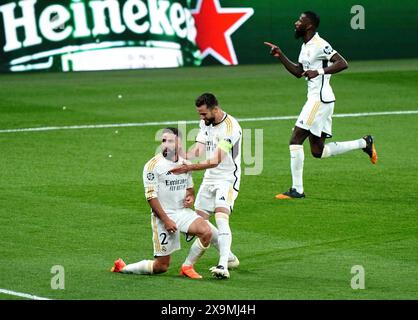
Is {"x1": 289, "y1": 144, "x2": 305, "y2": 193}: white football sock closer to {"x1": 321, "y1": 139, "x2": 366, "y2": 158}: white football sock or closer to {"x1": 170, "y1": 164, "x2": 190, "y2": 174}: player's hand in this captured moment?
{"x1": 321, "y1": 139, "x2": 366, "y2": 158}: white football sock

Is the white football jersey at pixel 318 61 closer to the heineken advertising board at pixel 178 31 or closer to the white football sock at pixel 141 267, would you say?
the white football sock at pixel 141 267

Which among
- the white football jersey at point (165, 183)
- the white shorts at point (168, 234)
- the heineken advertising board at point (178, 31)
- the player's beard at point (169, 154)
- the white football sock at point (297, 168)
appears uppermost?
the player's beard at point (169, 154)

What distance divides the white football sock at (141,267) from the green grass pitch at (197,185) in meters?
0.10

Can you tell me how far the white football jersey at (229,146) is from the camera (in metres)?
12.7

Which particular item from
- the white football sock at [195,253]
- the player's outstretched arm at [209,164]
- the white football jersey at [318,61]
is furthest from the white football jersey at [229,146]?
the white football jersey at [318,61]

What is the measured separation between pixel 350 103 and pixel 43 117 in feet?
21.2

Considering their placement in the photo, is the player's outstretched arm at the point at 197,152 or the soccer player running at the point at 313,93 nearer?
the player's outstretched arm at the point at 197,152

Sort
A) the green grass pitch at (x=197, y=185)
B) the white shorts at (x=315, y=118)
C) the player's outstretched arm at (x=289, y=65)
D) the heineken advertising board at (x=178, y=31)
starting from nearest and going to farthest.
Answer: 1. the green grass pitch at (x=197, y=185)
2. the player's outstretched arm at (x=289, y=65)
3. the white shorts at (x=315, y=118)
4. the heineken advertising board at (x=178, y=31)

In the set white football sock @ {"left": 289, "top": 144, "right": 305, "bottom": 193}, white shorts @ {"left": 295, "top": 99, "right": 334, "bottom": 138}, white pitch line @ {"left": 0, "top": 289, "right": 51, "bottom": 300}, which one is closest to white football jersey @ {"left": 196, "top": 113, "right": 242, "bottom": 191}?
white pitch line @ {"left": 0, "top": 289, "right": 51, "bottom": 300}

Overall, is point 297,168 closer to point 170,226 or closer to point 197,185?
point 197,185

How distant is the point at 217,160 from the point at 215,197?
0.46m

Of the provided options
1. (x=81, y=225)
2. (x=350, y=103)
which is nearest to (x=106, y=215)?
(x=81, y=225)

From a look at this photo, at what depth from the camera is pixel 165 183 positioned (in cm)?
1213

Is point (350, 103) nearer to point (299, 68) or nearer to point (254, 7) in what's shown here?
point (254, 7)
